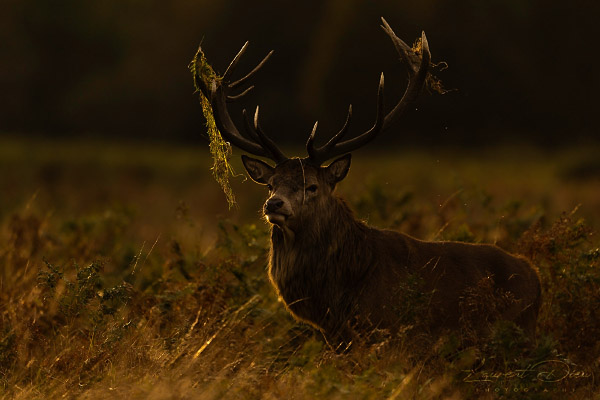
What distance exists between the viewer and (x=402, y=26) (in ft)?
107

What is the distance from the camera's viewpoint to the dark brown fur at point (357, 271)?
25.1 feet

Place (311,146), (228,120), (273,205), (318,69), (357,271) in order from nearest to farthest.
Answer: (273,205), (311,146), (357,271), (228,120), (318,69)

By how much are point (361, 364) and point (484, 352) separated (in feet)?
2.94

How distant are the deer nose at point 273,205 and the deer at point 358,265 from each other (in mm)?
31

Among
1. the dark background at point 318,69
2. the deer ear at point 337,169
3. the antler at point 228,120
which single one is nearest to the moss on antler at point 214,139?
the antler at point 228,120

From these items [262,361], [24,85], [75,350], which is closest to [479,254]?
[262,361]

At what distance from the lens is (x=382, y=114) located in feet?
25.6

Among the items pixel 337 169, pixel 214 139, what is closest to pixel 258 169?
pixel 214 139

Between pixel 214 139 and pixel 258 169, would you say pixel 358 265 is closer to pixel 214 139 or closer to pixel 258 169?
pixel 258 169

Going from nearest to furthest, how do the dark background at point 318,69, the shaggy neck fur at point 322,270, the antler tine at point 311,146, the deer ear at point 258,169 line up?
the antler tine at point 311,146, the shaggy neck fur at point 322,270, the deer ear at point 258,169, the dark background at point 318,69

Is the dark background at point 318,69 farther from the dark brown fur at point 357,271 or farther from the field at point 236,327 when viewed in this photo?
the dark brown fur at point 357,271

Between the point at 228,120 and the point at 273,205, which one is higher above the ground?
the point at 228,120

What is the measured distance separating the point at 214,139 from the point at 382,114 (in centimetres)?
131

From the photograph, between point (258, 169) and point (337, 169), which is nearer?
point (337, 169)
